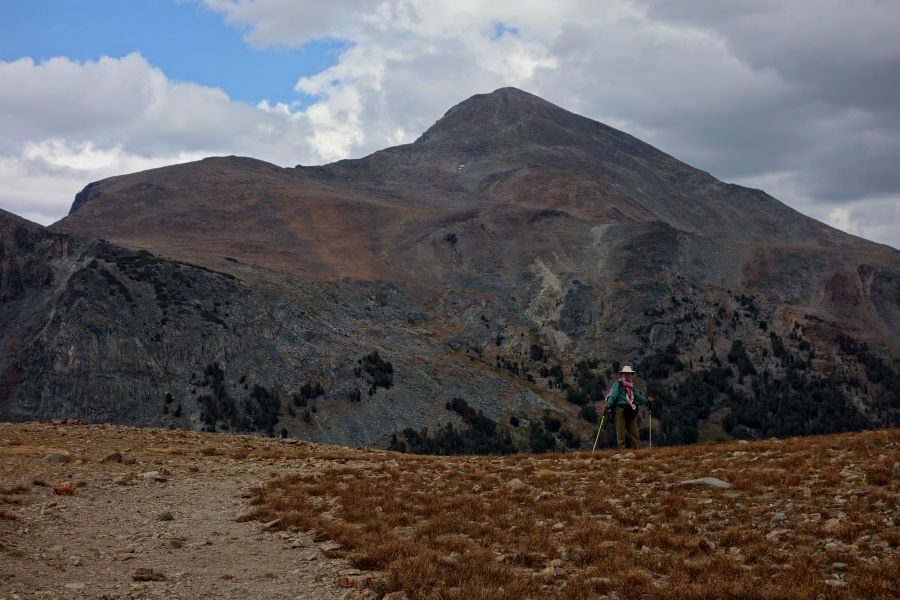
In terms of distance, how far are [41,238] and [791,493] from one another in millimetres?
97821

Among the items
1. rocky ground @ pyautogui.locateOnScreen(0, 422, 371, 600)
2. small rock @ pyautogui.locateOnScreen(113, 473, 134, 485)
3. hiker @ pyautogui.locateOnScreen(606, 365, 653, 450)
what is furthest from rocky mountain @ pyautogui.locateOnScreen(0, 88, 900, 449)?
small rock @ pyautogui.locateOnScreen(113, 473, 134, 485)

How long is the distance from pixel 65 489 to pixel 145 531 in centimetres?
319

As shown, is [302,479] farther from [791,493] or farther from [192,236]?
[192,236]

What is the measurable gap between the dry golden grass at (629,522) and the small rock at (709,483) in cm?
18

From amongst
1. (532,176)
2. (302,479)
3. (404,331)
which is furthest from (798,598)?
(532,176)

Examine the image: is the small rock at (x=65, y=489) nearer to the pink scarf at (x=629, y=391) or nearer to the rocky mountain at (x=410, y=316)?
the pink scarf at (x=629, y=391)

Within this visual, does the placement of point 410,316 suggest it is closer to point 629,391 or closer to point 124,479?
point 629,391

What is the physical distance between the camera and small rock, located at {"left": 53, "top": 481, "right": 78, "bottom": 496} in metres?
13.7

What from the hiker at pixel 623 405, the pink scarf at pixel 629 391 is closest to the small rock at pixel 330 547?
the hiker at pixel 623 405

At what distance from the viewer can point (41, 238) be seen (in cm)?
8844

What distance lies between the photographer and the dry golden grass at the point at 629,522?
8781 millimetres

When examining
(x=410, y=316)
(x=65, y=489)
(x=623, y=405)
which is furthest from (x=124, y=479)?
(x=410, y=316)

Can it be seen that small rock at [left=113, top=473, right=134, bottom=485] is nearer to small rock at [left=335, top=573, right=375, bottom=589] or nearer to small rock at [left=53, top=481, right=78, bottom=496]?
small rock at [left=53, top=481, right=78, bottom=496]

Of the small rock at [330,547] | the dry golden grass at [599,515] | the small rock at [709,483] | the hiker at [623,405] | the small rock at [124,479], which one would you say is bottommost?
the small rock at [124,479]
